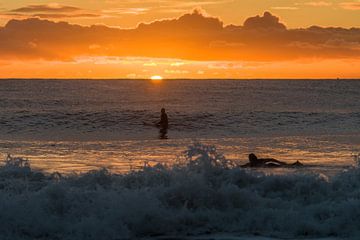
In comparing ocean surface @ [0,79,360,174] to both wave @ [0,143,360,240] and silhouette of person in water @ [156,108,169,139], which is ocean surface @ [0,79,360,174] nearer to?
silhouette of person in water @ [156,108,169,139]

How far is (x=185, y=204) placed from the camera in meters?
11.4

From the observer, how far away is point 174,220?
11023 mm

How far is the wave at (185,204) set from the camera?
1061cm

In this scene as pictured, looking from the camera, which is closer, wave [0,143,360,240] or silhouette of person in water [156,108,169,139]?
wave [0,143,360,240]

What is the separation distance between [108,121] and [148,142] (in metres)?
14.5

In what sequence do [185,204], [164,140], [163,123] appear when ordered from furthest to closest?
[163,123] < [164,140] < [185,204]

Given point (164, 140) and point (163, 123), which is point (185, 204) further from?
point (163, 123)

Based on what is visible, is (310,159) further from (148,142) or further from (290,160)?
(148,142)

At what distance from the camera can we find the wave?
34.8 feet

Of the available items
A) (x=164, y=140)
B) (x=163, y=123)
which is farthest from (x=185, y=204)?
(x=163, y=123)

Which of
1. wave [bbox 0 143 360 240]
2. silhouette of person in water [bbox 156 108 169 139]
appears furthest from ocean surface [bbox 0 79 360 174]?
wave [bbox 0 143 360 240]

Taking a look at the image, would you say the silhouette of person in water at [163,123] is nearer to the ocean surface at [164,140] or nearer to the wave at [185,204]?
the ocean surface at [164,140]

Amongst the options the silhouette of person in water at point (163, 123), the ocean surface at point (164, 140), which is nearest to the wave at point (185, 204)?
the ocean surface at point (164, 140)

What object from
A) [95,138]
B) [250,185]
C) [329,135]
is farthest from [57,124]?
[250,185]
